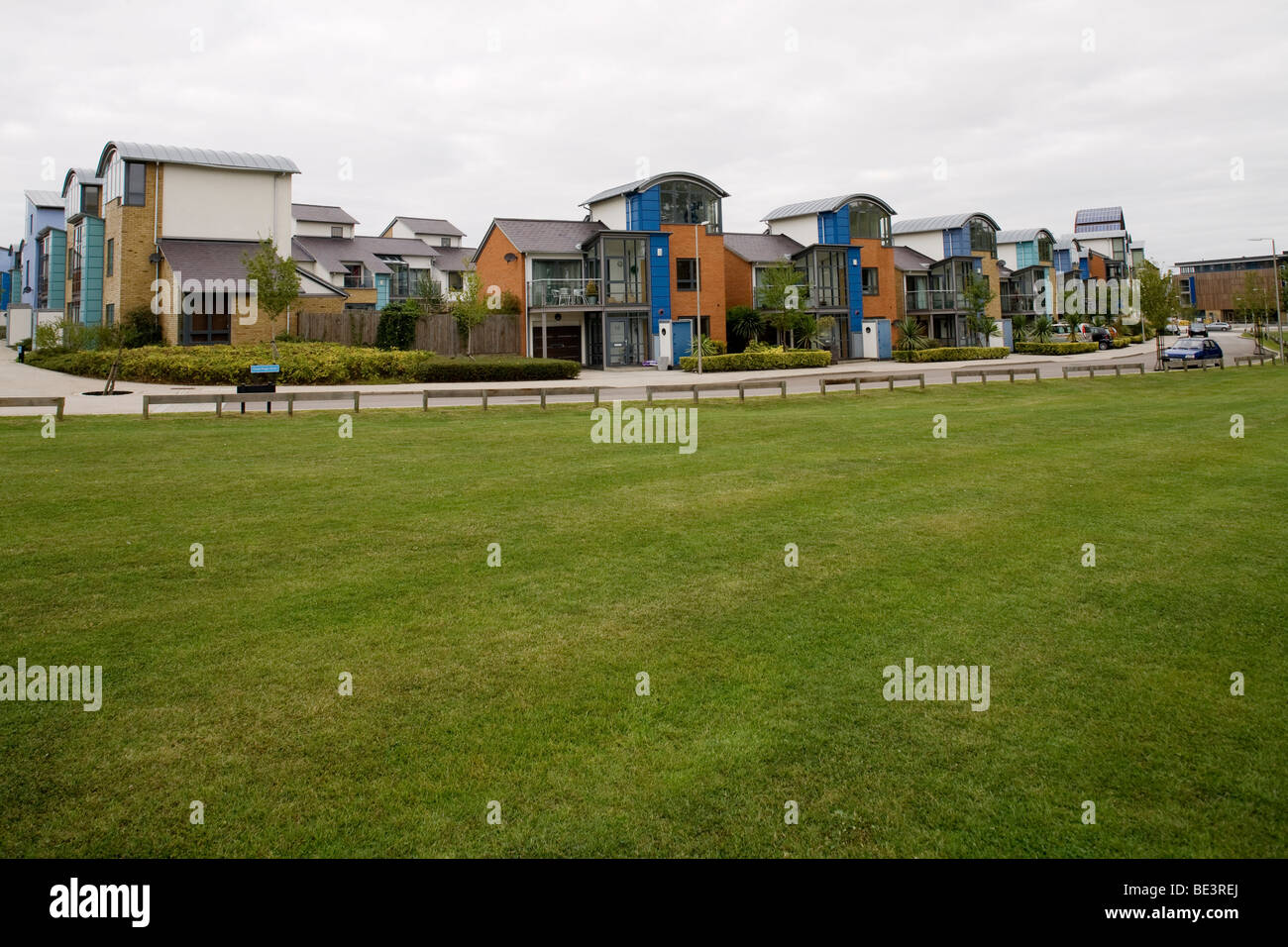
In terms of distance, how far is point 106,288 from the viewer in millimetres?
42969

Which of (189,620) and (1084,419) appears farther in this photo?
(1084,419)

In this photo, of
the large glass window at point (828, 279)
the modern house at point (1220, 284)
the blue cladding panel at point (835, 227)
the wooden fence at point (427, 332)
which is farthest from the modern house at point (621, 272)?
the modern house at point (1220, 284)

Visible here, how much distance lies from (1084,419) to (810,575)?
16.2 m

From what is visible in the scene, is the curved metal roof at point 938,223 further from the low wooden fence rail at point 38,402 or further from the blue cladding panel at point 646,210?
the low wooden fence rail at point 38,402

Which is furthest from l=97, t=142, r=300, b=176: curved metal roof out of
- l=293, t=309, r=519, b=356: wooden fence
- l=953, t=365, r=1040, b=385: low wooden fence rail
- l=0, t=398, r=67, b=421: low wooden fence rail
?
l=953, t=365, r=1040, b=385: low wooden fence rail

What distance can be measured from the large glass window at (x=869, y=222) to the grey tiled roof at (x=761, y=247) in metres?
3.86

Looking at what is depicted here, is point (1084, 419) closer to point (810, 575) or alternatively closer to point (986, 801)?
point (810, 575)

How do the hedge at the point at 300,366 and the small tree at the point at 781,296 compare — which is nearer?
the hedge at the point at 300,366

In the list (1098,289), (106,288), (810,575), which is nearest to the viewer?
(810,575)

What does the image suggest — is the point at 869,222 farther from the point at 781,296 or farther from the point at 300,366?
the point at 300,366

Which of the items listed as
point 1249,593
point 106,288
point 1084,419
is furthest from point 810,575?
point 106,288

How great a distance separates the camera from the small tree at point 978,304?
6269 cm

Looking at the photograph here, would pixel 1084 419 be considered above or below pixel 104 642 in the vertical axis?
above
